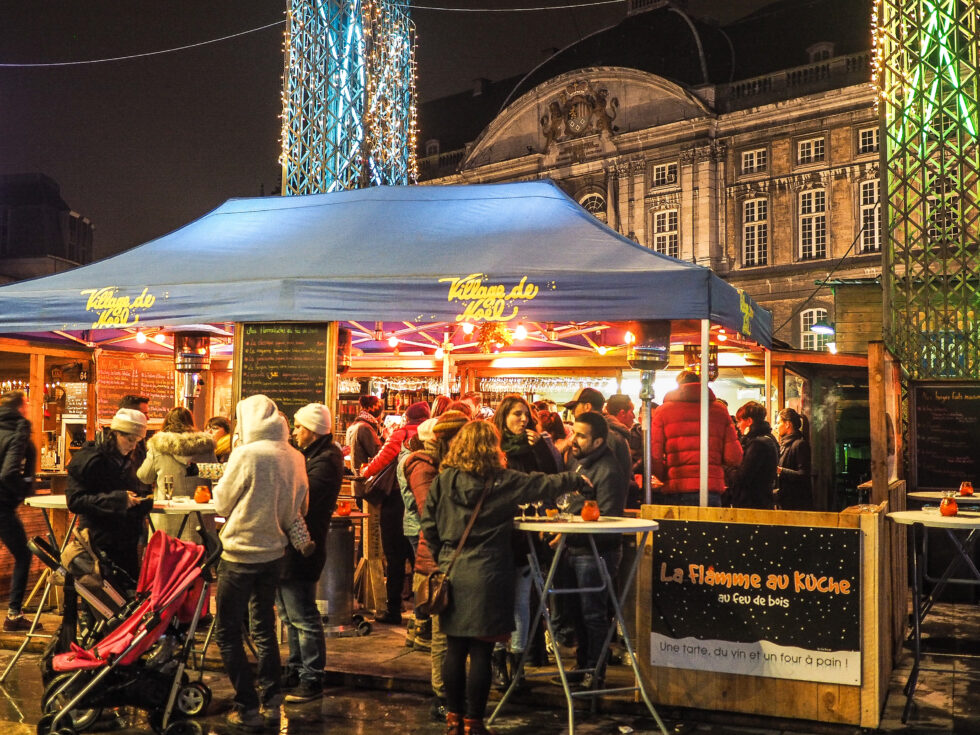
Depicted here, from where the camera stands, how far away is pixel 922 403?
9.25m

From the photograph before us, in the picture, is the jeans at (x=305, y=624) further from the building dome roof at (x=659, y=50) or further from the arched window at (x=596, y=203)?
the arched window at (x=596, y=203)

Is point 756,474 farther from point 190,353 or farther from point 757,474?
point 190,353

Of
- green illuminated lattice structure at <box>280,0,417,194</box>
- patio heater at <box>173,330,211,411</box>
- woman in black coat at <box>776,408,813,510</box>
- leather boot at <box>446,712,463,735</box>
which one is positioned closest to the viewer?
leather boot at <box>446,712,463,735</box>

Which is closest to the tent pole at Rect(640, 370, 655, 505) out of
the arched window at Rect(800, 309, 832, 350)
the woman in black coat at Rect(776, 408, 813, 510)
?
the woman in black coat at Rect(776, 408, 813, 510)

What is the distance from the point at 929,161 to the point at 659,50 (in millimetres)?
29543

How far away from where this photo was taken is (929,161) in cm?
1074

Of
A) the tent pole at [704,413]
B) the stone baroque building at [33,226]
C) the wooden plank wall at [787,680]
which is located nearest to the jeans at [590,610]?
the wooden plank wall at [787,680]

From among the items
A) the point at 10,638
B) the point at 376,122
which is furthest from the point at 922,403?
the point at 376,122

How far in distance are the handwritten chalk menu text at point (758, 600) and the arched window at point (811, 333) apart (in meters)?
28.6

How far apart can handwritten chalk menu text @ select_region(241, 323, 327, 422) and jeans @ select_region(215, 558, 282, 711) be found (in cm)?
274

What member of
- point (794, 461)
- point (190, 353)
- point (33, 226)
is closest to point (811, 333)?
point (794, 461)

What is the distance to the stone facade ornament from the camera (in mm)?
37969

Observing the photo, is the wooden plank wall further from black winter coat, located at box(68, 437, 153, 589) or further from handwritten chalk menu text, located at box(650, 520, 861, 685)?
black winter coat, located at box(68, 437, 153, 589)

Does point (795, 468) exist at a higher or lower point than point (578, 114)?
lower
